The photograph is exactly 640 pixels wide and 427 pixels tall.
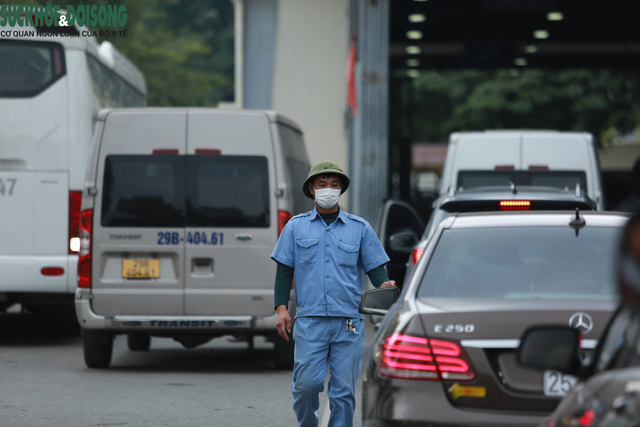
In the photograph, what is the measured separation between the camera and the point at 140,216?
9.77m

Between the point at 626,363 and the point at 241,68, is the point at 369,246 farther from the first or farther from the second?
the point at 241,68

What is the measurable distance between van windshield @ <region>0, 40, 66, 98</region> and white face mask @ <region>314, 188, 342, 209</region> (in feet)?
22.7

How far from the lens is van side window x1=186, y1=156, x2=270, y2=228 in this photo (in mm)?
9812

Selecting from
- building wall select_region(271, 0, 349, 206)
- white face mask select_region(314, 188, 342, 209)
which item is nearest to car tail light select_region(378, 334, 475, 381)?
white face mask select_region(314, 188, 342, 209)

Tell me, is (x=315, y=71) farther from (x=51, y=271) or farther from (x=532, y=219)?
(x=532, y=219)

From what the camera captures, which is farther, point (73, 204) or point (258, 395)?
point (73, 204)

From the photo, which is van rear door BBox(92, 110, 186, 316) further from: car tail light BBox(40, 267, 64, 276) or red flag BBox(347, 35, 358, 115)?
red flag BBox(347, 35, 358, 115)

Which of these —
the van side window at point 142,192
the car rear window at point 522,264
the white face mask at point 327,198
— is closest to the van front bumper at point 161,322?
the van side window at point 142,192

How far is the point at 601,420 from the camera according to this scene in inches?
103

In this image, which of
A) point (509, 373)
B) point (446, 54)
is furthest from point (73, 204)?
point (446, 54)

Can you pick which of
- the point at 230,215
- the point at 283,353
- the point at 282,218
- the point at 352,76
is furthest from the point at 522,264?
the point at 352,76

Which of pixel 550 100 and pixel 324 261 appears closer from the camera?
pixel 324 261

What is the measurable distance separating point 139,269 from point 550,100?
36.9 metres

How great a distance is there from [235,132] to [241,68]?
12.0 metres
